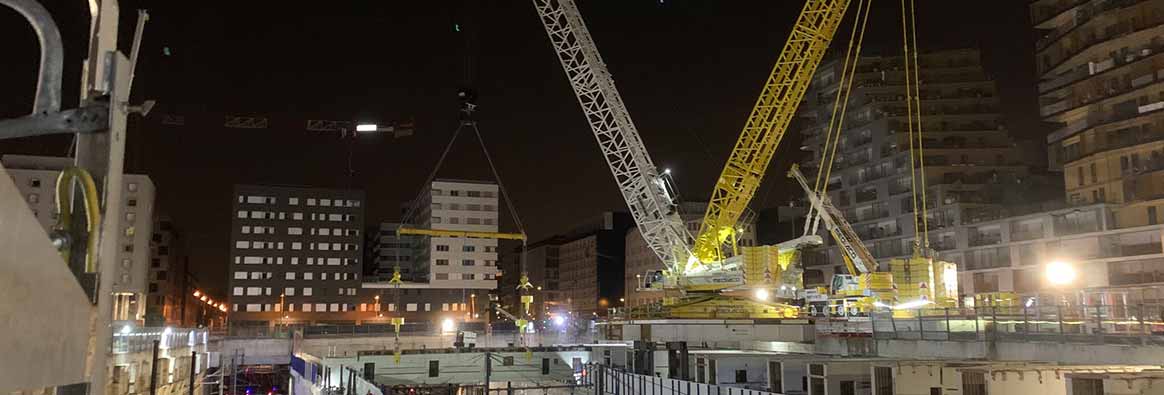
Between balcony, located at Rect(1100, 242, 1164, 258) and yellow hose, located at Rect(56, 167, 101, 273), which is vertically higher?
balcony, located at Rect(1100, 242, 1164, 258)

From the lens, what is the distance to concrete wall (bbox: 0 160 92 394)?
3.21 m

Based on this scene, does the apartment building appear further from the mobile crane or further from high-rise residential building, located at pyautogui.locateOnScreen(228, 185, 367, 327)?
high-rise residential building, located at pyautogui.locateOnScreen(228, 185, 367, 327)

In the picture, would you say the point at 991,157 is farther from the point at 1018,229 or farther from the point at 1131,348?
the point at 1131,348

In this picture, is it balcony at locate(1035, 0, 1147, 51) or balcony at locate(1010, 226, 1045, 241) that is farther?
balcony at locate(1010, 226, 1045, 241)

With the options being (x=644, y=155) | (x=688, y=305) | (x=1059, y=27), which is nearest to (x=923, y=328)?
(x=688, y=305)

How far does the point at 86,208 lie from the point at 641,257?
13158 centimetres

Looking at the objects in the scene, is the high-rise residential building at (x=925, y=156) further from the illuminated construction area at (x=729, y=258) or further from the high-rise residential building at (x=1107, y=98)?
the high-rise residential building at (x=1107, y=98)

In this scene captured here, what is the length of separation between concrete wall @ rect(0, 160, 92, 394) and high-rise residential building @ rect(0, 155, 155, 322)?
96859mm

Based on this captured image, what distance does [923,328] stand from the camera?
34750 mm

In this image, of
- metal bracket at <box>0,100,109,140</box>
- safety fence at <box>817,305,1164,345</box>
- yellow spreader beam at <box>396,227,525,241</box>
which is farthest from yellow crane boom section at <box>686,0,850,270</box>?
metal bracket at <box>0,100,109,140</box>

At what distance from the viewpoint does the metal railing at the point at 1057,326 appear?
26877 mm

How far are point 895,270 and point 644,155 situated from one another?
22364 millimetres

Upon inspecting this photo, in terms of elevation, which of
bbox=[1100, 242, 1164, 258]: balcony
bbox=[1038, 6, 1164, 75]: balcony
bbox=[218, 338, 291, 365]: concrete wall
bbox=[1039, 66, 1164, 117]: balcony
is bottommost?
bbox=[218, 338, 291, 365]: concrete wall

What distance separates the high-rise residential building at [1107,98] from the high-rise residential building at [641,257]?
55770 millimetres
